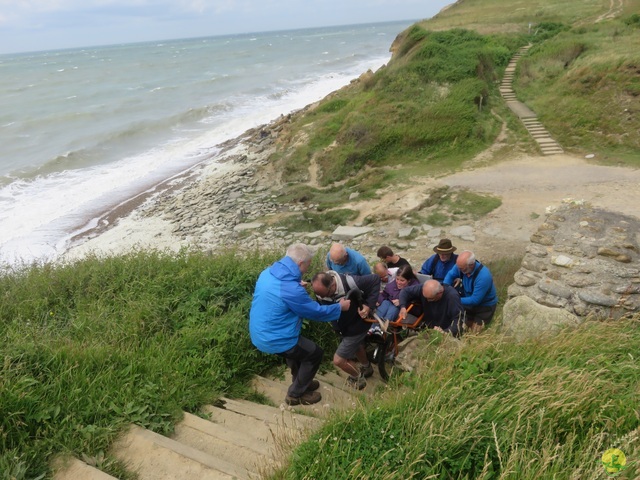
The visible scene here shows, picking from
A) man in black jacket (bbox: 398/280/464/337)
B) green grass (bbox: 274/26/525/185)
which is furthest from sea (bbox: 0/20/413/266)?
man in black jacket (bbox: 398/280/464/337)

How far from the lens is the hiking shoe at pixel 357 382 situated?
523 centimetres

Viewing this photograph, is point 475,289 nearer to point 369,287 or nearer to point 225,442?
point 369,287

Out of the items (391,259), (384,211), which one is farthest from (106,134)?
(391,259)

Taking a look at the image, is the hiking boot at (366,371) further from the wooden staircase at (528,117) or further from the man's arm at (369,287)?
Result: the wooden staircase at (528,117)

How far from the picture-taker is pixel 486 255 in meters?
11.4

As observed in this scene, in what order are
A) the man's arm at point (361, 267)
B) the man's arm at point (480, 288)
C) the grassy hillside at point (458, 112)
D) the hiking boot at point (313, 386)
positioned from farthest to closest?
1. the grassy hillside at point (458, 112)
2. the man's arm at point (361, 267)
3. the man's arm at point (480, 288)
4. the hiking boot at point (313, 386)

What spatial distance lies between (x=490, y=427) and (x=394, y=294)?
119 inches

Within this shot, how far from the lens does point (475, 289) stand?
5.89m

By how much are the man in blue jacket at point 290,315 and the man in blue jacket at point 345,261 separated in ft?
4.35

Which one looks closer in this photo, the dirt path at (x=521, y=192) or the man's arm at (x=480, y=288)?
the man's arm at (x=480, y=288)

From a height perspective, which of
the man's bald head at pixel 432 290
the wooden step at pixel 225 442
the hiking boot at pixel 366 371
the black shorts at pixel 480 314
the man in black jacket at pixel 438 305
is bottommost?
the hiking boot at pixel 366 371

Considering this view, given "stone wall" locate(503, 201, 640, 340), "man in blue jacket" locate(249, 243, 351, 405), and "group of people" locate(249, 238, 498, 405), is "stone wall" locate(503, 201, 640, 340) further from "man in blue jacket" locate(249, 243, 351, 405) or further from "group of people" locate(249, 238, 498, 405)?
"man in blue jacket" locate(249, 243, 351, 405)

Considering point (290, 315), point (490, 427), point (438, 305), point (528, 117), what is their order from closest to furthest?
point (490, 427)
point (290, 315)
point (438, 305)
point (528, 117)

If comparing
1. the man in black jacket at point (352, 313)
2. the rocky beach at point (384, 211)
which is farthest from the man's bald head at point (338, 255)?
the rocky beach at point (384, 211)
